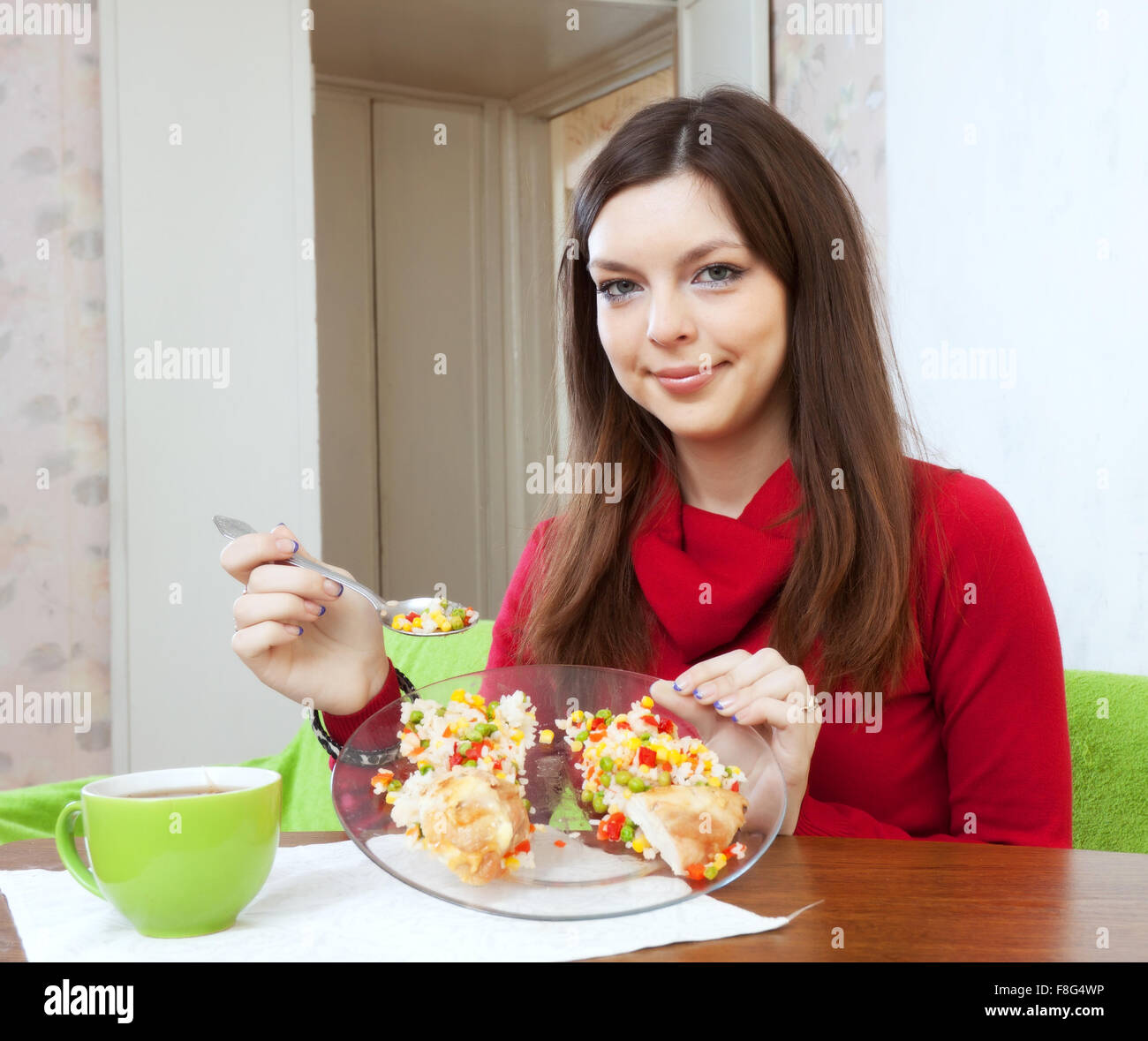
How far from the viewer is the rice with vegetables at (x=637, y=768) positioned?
0.70 meters

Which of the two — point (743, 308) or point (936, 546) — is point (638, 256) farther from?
point (936, 546)

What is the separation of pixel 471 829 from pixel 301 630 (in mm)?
287

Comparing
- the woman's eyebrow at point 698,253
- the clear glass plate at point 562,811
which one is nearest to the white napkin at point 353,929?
the clear glass plate at point 562,811

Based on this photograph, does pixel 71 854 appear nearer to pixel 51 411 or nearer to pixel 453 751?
pixel 453 751

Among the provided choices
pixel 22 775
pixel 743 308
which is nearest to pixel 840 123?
pixel 743 308

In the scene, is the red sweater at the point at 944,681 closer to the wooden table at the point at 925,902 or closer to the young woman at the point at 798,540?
the young woman at the point at 798,540

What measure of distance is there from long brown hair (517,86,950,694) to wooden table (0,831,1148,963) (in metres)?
0.34

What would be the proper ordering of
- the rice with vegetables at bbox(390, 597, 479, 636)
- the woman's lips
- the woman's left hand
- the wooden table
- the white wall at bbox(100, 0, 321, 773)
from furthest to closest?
the white wall at bbox(100, 0, 321, 773) < the woman's lips < the rice with vegetables at bbox(390, 597, 479, 636) < the woman's left hand < the wooden table

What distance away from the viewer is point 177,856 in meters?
0.57

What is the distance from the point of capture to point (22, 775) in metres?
2.50

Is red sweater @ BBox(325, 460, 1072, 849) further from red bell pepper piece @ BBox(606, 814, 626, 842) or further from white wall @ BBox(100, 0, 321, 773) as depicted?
white wall @ BBox(100, 0, 321, 773)

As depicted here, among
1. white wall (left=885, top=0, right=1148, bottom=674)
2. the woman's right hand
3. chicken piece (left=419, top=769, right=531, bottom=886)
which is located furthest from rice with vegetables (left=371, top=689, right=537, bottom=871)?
white wall (left=885, top=0, right=1148, bottom=674)

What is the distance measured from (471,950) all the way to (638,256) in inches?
28.3

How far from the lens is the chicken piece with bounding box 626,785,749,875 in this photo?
66 centimetres
